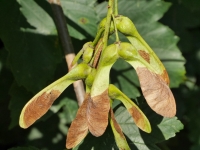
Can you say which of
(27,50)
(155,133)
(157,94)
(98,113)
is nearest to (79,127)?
(98,113)

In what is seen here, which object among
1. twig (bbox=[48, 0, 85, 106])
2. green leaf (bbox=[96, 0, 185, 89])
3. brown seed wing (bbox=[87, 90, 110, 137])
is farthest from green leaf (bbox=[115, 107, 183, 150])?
green leaf (bbox=[96, 0, 185, 89])

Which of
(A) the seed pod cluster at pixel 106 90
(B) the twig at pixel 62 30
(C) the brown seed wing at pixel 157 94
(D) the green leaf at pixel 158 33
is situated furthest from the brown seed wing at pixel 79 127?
(D) the green leaf at pixel 158 33

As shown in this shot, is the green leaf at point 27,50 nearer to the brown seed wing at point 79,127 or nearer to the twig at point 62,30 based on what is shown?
the twig at point 62,30

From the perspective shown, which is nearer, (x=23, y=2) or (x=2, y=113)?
(x=23, y=2)

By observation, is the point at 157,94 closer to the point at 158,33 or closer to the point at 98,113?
the point at 98,113

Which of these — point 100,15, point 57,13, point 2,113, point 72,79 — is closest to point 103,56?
point 72,79

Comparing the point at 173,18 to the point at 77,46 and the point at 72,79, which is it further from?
the point at 72,79
